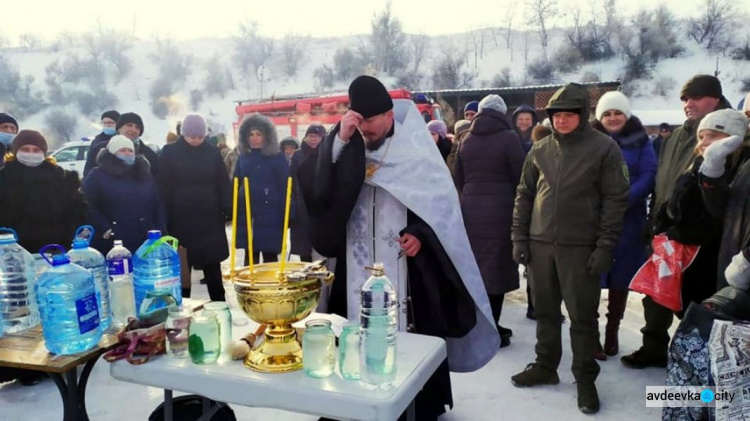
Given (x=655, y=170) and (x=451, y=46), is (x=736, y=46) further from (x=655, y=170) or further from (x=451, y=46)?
(x=655, y=170)

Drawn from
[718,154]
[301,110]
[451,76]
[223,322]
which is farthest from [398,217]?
[451,76]

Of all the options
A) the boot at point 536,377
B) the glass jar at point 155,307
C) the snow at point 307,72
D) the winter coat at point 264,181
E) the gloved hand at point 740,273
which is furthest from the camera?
the snow at point 307,72

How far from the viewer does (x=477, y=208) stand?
12.8 ft

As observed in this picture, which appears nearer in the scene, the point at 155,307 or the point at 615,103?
the point at 155,307

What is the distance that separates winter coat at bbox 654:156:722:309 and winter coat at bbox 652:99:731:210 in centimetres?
28

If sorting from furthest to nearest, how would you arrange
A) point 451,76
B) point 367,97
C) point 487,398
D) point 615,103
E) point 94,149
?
1. point 451,76
2. point 94,149
3. point 615,103
4. point 487,398
5. point 367,97

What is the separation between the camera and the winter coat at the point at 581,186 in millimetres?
2816

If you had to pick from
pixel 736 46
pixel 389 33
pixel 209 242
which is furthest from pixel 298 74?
pixel 209 242

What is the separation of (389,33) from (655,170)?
47.0 meters

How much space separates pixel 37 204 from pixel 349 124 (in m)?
2.34

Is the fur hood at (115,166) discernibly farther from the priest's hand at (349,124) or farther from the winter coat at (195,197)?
the priest's hand at (349,124)

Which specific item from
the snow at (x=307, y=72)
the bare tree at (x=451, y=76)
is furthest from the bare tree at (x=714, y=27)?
the bare tree at (x=451, y=76)

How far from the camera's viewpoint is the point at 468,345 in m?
2.62

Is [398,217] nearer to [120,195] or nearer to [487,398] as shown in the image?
[487,398]
